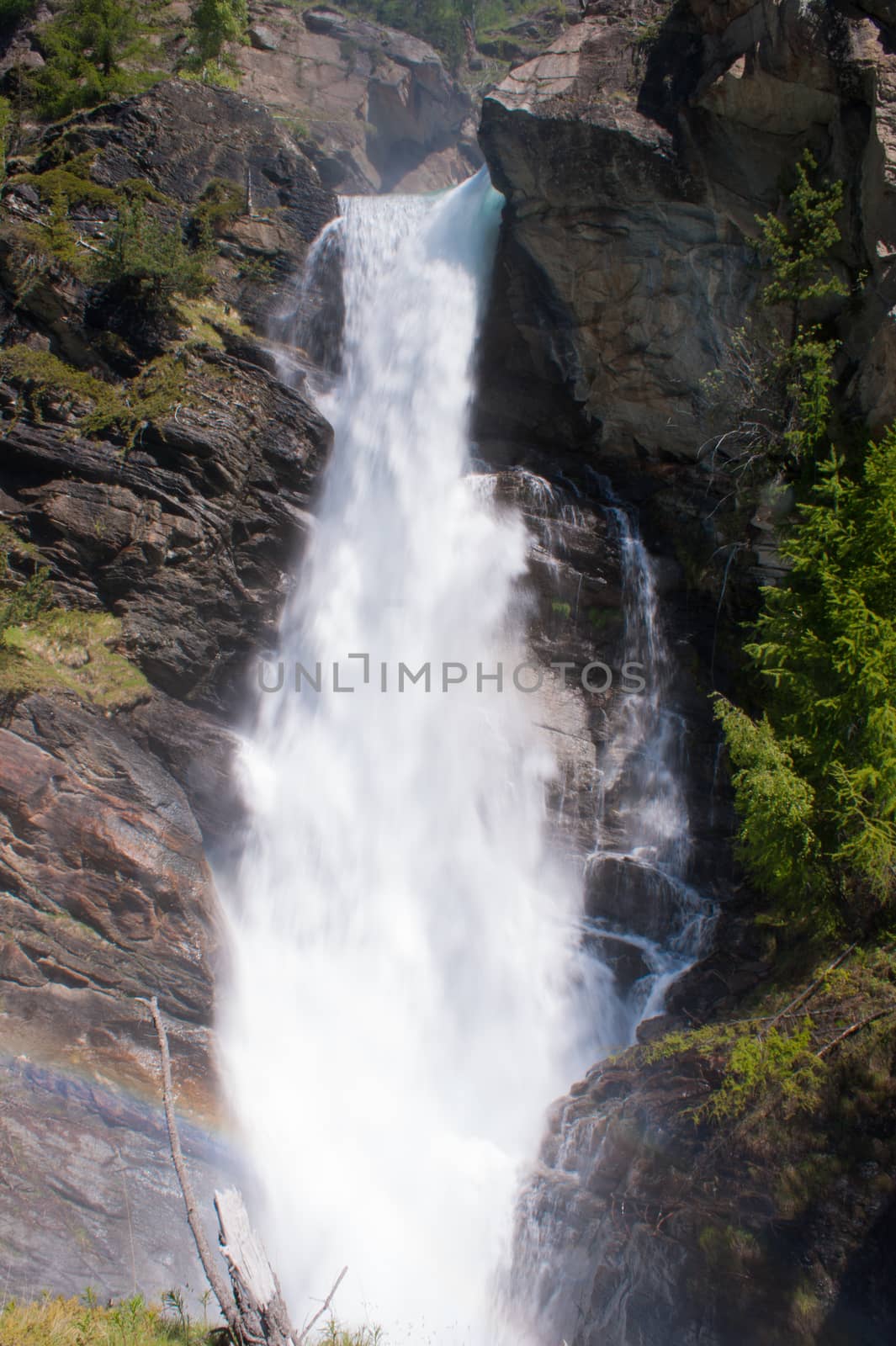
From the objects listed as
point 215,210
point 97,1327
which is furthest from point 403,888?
point 215,210

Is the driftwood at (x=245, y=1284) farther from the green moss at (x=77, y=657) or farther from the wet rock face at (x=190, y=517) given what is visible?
the wet rock face at (x=190, y=517)

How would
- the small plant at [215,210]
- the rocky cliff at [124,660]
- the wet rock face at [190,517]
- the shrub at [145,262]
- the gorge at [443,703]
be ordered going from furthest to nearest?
1. the small plant at [215,210]
2. the shrub at [145,262]
3. the wet rock face at [190,517]
4. the rocky cliff at [124,660]
5. the gorge at [443,703]

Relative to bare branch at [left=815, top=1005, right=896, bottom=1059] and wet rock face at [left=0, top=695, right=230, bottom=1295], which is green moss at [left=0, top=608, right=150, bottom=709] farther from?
bare branch at [left=815, top=1005, right=896, bottom=1059]

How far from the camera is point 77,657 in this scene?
440 inches

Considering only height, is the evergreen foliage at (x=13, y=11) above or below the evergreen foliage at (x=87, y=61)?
above

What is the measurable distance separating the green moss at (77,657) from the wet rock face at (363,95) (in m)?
21.4

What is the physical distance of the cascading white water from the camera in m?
9.48

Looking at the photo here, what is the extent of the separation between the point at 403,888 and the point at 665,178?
1345 cm

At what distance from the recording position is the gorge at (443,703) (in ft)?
26.3

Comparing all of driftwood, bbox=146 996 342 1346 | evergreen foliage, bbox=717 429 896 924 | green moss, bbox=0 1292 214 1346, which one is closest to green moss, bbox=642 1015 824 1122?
evergreen foliage, bbox=717 429 896 924

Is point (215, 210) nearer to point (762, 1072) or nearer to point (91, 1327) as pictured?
point (762, 1072)

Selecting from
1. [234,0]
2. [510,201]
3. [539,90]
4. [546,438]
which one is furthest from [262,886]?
[234,0]

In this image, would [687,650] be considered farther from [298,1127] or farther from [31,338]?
[31,338]

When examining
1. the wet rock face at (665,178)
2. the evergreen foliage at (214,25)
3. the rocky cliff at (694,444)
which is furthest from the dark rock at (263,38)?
the rocky cliff at (694,444)
